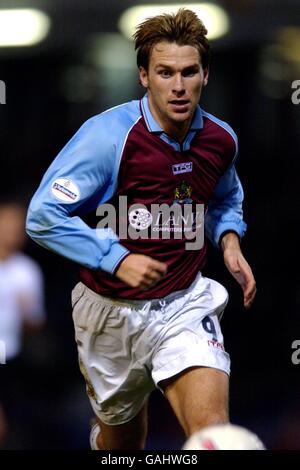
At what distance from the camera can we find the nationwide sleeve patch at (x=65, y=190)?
3898 millimetres

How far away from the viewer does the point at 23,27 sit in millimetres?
6207

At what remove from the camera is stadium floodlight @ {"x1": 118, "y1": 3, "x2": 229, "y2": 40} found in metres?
6.02

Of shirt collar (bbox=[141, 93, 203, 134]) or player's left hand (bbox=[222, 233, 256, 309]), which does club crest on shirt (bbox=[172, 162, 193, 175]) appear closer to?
shirt collar (bbox=[141, 93, 203, 134])

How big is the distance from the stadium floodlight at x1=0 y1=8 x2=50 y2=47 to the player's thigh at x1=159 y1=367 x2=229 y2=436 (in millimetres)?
2783

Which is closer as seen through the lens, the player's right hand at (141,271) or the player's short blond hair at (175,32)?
the player's right hand at (141,271)

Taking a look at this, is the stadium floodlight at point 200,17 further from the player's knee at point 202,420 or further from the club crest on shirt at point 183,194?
the player's knee at point 202,420

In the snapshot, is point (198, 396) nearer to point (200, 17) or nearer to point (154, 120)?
point (154, 120)

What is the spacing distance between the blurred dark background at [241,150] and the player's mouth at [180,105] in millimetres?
2071

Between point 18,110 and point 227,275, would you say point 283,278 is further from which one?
point 18,110

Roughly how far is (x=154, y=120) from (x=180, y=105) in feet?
0.37

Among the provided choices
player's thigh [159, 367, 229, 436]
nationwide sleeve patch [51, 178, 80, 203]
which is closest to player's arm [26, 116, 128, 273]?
nationwide sleeve patch [51, 178, 80, 203]

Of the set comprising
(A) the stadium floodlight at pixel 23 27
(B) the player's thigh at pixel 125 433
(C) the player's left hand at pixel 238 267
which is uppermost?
(A) the stadium floodlight at pixel 23 27

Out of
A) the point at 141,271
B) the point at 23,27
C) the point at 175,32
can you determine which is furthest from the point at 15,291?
the point at 141,271

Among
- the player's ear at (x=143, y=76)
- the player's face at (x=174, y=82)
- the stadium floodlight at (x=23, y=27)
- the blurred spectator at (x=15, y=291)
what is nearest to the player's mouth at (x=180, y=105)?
the player's face at (x=174, y=82)
